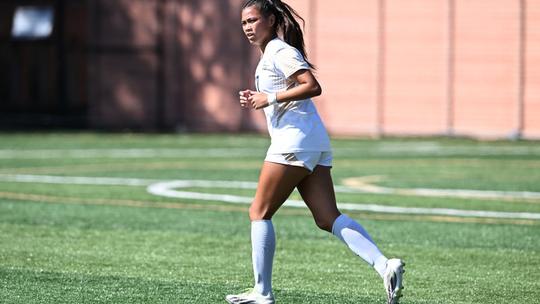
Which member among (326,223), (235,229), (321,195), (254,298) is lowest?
(235,229)

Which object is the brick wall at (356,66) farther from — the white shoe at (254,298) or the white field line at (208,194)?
the white shoe at (254,298)

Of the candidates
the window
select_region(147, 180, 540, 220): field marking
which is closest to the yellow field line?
select_region(147, 180, 540, 220): field marking

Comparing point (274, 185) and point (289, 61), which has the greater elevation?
point (289, 61)

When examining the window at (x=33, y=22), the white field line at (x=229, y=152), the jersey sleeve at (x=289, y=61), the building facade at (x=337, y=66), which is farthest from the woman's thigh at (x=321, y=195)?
the window at (x=33, y=22)

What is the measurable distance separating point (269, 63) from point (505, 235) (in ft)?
16.7

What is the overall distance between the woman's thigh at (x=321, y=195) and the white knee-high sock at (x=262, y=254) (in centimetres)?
32

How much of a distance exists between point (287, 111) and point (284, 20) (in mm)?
591

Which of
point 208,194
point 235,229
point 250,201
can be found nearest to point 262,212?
point 235,229

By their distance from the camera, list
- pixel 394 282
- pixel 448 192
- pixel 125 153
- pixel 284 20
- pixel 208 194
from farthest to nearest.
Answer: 1. pixel 125 153
2. pixel 448 192
3. pixel 208 194
4. pixel 284 20
5. pixel 394 282

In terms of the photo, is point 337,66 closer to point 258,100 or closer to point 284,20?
point 284,20

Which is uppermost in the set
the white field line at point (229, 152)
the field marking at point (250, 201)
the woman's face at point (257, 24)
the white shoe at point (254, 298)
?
the woman's face at point (257, 24)

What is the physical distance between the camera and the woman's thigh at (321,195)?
8.01 metres

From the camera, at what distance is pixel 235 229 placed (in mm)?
12734

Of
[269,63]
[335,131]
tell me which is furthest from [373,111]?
[269,63]
